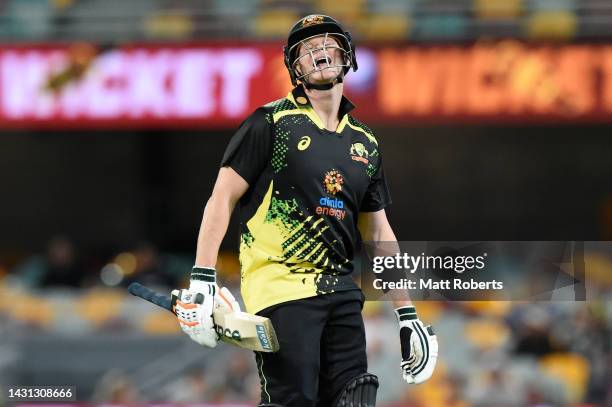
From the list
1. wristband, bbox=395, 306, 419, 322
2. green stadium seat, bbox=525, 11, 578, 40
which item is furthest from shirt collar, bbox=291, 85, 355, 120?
green stadium seat, bbox=525, 11, 578, 40

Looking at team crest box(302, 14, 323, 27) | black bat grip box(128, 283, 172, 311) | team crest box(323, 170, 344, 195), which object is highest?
team crest box(302, 14, 323, 27)

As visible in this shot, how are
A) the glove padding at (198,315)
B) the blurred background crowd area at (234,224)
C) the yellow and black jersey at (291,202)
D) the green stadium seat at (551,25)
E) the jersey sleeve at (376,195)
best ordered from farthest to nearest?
the green stadium seat at (551,25), the blurred background crowd area at (234,224), the jersey sleeve at (376,195), the yellow and black jersey at (291,202), the glove padding at (198,315)

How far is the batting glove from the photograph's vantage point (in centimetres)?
395

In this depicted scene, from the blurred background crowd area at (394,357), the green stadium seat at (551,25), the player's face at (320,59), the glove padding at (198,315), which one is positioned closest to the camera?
the glove padding at (198,315)

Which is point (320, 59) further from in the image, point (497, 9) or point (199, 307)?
point (497, 9)

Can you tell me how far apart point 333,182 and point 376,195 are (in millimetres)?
326

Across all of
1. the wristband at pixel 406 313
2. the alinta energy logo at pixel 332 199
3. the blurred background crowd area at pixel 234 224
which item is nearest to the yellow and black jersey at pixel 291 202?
the alinta energy logo at pixel 332 199

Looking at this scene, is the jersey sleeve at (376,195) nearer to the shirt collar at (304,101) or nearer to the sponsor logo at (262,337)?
the shirt collar at (304,101)

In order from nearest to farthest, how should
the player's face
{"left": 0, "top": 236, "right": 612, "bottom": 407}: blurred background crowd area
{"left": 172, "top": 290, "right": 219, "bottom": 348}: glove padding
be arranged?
{"left": 172, "top": 290, "right": 219, "bottom": 348}: glove padding, the player's face, {"left": 0, "top": 236, "right": 612, "bottom": 407}: blurred background crowd area

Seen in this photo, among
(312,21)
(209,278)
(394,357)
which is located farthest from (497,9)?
(209,278)

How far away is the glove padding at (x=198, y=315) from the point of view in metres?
3.94

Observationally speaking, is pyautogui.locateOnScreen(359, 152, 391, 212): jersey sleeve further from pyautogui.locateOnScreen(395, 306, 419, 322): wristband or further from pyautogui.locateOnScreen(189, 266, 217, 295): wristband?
pyautogui.locateOnScreen(189, 266, 217, 295): wristband

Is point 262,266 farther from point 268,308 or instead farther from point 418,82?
point 418,82

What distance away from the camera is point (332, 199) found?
4129 millimetres
